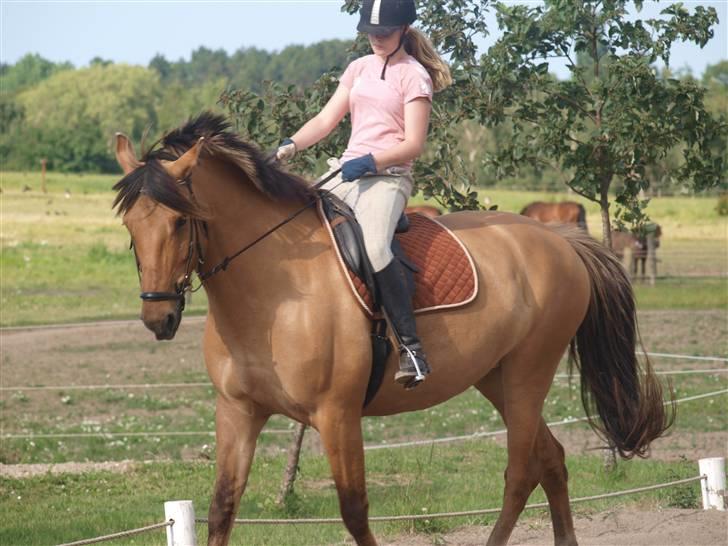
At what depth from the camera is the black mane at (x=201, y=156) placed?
16.6 ft

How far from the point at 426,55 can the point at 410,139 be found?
0.58 m

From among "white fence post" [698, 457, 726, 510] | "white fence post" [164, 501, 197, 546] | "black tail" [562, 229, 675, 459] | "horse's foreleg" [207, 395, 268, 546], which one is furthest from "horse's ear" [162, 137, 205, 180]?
"white fence post" [698, 457, 726, 510]

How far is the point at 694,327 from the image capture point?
68.8 feet

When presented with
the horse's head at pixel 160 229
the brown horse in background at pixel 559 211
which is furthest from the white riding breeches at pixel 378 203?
the brown horse in background at pixel 559 211

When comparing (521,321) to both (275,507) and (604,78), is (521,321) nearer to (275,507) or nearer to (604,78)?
Answer: (275,507)

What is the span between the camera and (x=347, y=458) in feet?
18.3

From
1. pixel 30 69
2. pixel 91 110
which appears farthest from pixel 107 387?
pixel 30 69

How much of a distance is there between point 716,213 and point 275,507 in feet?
148

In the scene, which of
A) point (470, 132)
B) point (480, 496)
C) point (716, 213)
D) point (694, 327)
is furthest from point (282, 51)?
point (480, 496)

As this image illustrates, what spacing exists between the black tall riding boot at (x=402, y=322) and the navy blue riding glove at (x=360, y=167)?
444 mm

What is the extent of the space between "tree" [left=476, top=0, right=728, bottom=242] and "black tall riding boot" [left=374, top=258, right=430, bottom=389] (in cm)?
446

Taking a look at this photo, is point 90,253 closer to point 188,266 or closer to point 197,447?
point 197,447

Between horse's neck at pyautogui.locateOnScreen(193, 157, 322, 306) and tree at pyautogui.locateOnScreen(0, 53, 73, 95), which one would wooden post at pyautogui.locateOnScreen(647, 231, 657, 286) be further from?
tree at pyautogui.locateOnScreen(0, 53, 73, 95)

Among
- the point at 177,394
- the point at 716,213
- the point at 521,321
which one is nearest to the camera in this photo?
the point at 521,321
